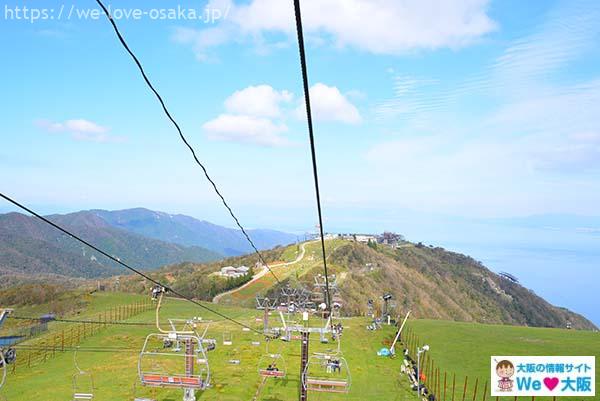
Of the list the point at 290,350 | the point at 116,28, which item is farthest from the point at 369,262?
the point at 116,28

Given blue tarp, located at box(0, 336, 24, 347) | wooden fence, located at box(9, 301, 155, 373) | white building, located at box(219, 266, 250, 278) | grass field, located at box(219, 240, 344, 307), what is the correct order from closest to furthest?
wooden fence, located at box(9, 301, 155, 373), blue tarp, located at box(0, 336, 24, 347), grass field, located at box(219, 240, 344, 307), white building, located at box(219, 266, 250, 278)

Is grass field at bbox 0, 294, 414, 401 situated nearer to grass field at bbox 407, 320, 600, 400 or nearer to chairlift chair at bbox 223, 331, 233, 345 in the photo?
chairlift chair at bbox 223, 331, 233, 345

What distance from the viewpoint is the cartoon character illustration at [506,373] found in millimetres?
20047

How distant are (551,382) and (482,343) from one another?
1639 centimetres

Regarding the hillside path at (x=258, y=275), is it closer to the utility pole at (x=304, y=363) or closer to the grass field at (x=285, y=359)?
the grass field at (x=285, y=359)

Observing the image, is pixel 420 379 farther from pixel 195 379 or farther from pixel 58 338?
pixel 58 338

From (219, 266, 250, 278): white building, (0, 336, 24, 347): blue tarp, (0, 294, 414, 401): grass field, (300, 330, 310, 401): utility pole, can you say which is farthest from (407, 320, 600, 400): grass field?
(219, 266, 250, 278): white building

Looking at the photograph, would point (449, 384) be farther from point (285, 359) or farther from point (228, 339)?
point (228, 339)

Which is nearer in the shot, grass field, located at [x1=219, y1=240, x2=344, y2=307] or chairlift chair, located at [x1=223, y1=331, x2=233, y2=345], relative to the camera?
chairlift chair, located at [x1=223, y1=331, x2=233, y2=345]

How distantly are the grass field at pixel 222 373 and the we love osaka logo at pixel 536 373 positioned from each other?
4.72m

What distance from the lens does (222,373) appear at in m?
26.6

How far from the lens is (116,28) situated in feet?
16.6

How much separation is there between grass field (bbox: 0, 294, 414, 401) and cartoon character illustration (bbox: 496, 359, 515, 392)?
4606 millimetres

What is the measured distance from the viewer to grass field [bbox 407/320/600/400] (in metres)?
29.4
